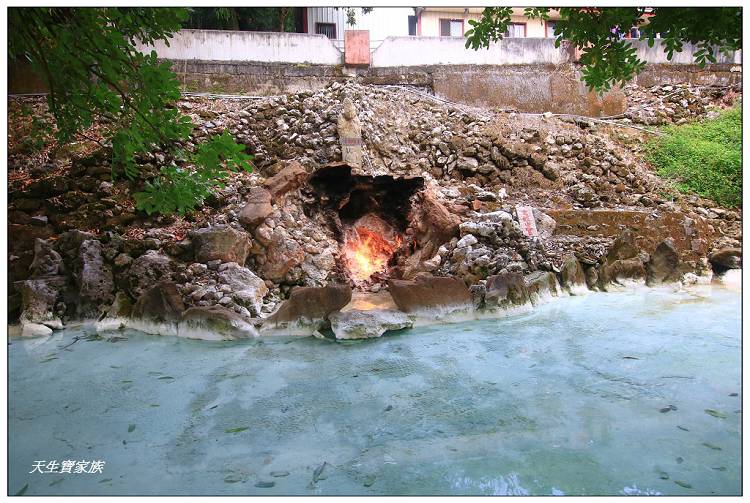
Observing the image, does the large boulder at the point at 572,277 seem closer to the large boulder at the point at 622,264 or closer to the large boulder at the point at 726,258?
the large boulder at the point at 622,264

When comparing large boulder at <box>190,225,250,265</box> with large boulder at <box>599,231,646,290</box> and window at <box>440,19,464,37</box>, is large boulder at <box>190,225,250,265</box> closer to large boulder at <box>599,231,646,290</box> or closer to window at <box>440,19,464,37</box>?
large boulder at <box>599,231,646,290</box>

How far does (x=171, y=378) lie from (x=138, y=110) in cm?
183

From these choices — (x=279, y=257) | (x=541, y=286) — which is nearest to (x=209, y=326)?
(x=279, y=257)

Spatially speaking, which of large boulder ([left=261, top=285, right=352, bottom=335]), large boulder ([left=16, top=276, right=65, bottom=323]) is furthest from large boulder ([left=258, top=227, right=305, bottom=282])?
large boulder ([left=16, top=276, right=65, bottom=323])

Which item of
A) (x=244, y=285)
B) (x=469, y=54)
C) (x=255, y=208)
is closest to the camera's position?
(x=244, y=285)

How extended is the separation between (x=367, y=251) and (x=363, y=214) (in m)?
0.60

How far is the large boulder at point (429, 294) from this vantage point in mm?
4355

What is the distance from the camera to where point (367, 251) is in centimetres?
655

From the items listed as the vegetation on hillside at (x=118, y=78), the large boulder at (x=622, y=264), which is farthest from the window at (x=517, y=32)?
the vegetation on hillside at (x=118, y=78)

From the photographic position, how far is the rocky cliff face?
4363 millimetres

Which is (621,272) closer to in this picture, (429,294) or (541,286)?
(541,286)

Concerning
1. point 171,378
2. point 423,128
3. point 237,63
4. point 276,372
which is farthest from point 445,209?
point 237,63

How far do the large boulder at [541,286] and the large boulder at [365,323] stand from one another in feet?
5.24

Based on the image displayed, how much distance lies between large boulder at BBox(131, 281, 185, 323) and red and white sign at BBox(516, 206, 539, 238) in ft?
14.1
